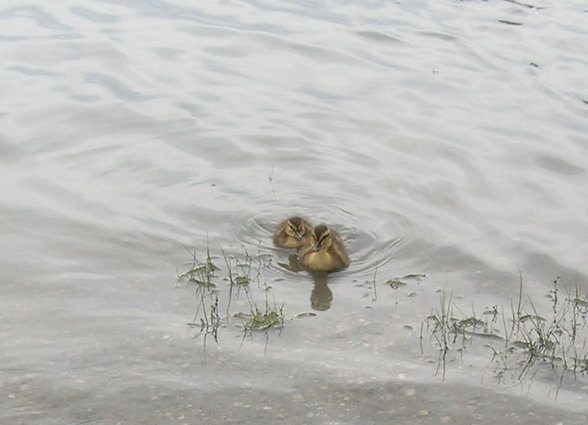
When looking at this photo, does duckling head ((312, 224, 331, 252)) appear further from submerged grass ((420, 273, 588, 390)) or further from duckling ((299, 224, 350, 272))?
submerged grass ((420, 273, 588, 390))

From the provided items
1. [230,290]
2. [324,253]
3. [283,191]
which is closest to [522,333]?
[324,253]

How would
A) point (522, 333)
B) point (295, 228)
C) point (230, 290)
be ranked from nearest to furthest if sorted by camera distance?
point (522, 333) < point (230, 290) < point (295, 228)

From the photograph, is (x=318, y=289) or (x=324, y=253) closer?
(x=318, y=289)

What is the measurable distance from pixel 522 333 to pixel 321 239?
1.77 metres

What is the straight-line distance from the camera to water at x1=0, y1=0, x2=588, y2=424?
603cm

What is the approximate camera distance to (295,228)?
325 inches

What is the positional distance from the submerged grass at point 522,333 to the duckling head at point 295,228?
53.5 inches

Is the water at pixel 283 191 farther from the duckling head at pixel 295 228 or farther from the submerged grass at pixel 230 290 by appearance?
the duckling head at pixel 295 228

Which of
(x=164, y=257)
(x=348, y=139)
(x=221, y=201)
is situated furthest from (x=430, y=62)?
(x=164, y=257)

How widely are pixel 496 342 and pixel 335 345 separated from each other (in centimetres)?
95

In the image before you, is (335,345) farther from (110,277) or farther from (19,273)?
(19,273)

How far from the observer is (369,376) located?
6.14m

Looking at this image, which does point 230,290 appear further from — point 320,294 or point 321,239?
point 321,239

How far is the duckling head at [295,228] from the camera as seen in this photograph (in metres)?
8.23
